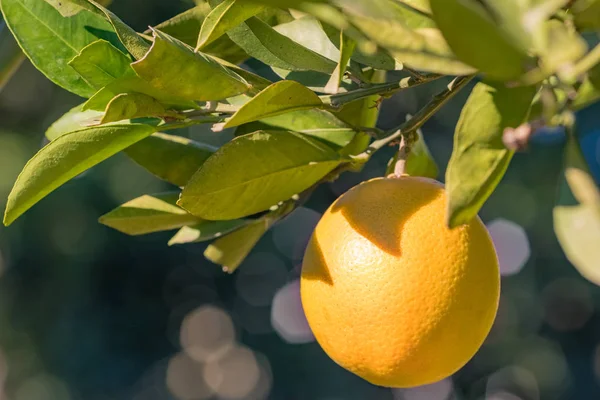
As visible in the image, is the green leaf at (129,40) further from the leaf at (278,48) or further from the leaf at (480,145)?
the leaf at (480,145)

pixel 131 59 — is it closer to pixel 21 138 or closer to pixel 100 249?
pixel 21 138

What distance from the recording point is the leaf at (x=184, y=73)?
43 cm

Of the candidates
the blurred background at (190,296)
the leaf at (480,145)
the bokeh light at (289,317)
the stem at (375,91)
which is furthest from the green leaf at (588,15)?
the bokeh light at (289,317)

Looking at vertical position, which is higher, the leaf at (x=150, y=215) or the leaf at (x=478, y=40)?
the leaf at (x=478, y=40)

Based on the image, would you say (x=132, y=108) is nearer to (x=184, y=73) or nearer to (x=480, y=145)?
(x=184, y=73)

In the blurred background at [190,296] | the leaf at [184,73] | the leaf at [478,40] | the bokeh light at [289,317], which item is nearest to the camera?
the leaf at [478,40]

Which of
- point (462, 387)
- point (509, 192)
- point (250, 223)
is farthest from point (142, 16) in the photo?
point (250, 223)

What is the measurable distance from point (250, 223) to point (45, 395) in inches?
178

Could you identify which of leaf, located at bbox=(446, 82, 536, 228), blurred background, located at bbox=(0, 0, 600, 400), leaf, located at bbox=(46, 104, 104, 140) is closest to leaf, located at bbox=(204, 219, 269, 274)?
leaf, located at bbox=(46, 104, 104, 140)

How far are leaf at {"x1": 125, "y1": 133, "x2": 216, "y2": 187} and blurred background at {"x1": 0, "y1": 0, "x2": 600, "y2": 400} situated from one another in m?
3.31

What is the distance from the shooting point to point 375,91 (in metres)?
0.51

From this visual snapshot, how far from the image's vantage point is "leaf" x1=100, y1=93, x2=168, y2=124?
0.46 meters

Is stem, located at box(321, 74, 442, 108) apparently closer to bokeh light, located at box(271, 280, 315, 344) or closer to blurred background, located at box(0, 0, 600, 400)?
blurred background, located at box(0, 0, 600, 400)

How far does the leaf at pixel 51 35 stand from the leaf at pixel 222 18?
12cm
